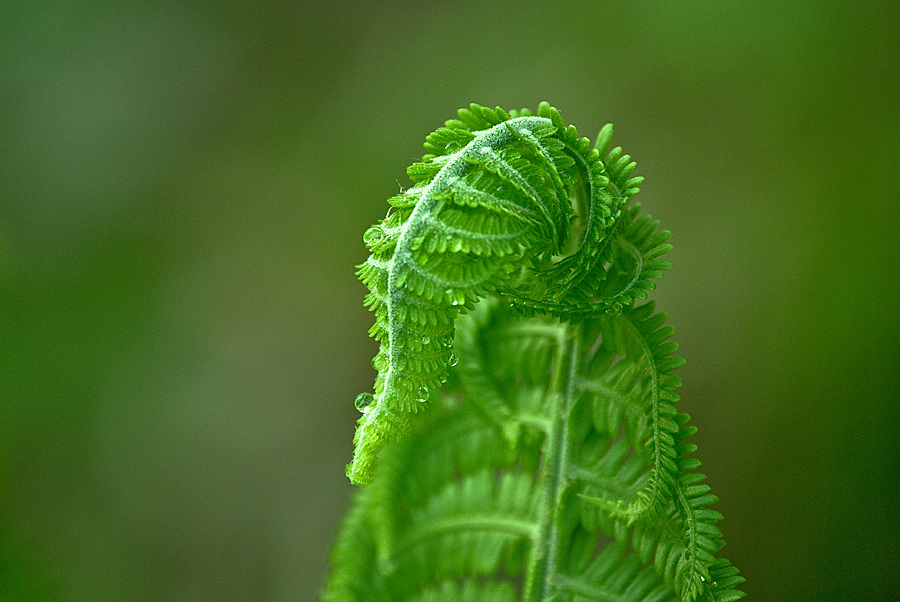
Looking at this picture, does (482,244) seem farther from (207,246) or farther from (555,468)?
(207,246)

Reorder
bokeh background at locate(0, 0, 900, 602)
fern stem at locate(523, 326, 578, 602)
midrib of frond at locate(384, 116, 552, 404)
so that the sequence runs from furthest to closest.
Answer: bokeh background at locate(0, 0, 900, 602) → fern stem at locate(523, 326, 578, 602) → midrib of frond at locate(384, 116, 552, 404)

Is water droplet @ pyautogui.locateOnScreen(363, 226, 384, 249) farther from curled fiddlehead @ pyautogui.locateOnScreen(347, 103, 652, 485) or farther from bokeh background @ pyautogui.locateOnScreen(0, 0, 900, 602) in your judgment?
bokeh background @ pyautogui.locateOnScreen(0, 0, 900, 602)

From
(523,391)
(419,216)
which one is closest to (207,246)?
(523,391)

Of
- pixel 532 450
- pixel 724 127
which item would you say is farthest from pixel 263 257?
pixel 532 450

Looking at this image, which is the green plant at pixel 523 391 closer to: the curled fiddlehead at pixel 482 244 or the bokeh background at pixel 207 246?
the curled fiddlehead at pixel 482 244

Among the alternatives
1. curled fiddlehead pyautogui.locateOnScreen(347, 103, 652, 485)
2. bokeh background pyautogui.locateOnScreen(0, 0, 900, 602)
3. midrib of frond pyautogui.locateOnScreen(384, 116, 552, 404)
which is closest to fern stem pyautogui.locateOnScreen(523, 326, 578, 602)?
curled fiddlehead pyautogui.locateOnScreen(347, 103, 652, 485)

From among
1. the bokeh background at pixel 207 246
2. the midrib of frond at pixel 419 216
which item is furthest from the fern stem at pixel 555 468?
the bokeh background at pixel 207 246

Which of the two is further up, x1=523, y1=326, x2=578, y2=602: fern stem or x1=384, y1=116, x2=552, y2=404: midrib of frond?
x1=384, y1=116, x2=552, y2=404: midrib of frond
